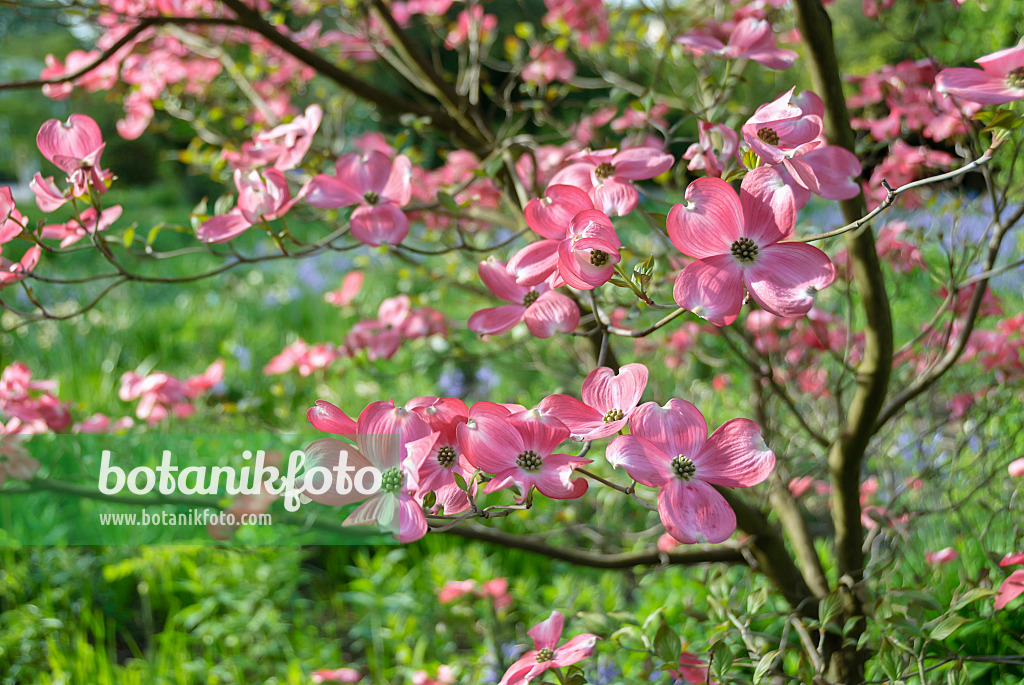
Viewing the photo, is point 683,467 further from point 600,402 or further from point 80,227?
point 80,227

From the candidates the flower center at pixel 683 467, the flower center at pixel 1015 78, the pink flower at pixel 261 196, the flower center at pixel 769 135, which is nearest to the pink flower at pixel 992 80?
the flower center at pixel 1015 78

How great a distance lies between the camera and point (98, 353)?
10.0ft

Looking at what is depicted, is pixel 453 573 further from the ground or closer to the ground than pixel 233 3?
closer to the ground

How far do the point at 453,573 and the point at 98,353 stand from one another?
208cm

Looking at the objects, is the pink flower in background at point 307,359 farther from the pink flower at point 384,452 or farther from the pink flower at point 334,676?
the pink flower at point 384,452

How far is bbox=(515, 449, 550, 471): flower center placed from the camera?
1.84 feet

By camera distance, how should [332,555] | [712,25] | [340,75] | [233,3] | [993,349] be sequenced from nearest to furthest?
[233,3]
[340,75]
[993,349]
[712,25]
[332,555]

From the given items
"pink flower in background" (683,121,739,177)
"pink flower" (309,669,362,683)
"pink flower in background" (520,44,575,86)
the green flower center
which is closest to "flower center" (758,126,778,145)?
"pink flower in background" (683,121,739,177)

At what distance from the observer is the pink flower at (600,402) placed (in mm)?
585

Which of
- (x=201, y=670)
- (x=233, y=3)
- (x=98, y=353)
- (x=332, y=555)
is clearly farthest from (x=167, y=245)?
Answer: (x=233, y=3)

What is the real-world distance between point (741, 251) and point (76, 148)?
2.18 ft

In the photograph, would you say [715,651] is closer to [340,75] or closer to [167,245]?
[340,75]

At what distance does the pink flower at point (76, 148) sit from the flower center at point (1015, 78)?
825mm

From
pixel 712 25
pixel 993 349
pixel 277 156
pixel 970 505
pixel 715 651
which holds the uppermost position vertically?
pixel 712 25
